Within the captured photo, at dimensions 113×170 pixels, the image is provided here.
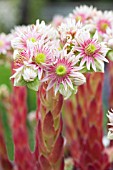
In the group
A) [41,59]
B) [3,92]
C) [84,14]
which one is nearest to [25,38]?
[41,59]

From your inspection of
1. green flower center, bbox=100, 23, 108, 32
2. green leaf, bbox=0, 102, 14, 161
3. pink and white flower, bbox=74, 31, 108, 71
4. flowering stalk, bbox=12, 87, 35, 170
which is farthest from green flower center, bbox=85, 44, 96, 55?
green leaf, bbox=0, 102, 14, 161

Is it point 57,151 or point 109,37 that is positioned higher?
point 109,37

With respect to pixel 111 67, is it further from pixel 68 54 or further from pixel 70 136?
pixel 68 54

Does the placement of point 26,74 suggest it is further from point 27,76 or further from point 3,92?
point 3,92

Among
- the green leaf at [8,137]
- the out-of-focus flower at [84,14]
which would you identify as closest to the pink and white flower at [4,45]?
the out-of-focus flower at [84,14]

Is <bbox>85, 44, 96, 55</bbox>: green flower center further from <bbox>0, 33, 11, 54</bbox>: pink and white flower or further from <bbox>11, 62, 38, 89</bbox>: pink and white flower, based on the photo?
<bbox>0, 33, 11, 54</bbox>: pink and white flower

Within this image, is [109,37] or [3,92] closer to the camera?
[109,37]

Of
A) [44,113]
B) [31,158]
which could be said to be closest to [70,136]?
[31,158]
